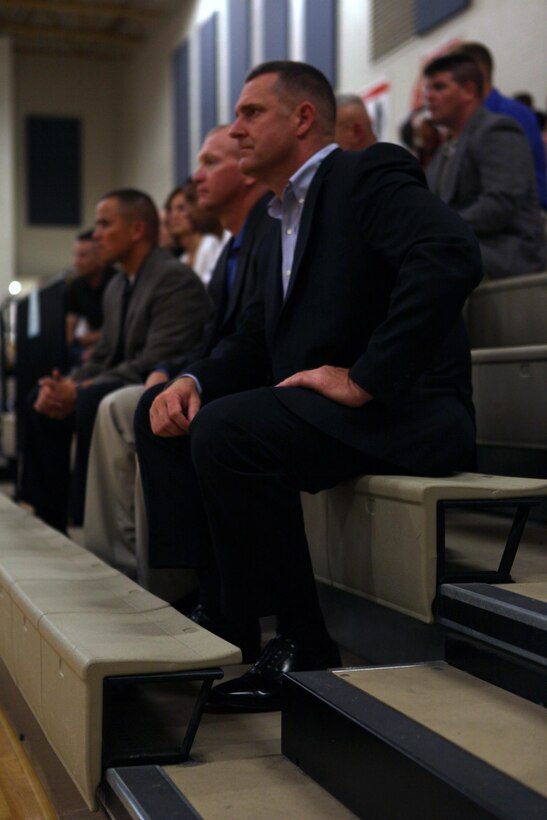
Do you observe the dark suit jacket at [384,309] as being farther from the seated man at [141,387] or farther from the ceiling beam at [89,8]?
the ceiling beam at [89,8]

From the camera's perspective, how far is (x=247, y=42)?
276 inches

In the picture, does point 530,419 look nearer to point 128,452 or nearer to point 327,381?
point 327,381

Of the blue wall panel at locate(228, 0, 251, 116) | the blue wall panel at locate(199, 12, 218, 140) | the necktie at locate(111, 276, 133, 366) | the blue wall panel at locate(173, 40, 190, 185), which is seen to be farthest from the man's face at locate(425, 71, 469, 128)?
the blue wall panel at locate(173, 40, 190, 185)

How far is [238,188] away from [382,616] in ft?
3.57

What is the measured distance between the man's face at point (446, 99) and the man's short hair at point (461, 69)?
15mm

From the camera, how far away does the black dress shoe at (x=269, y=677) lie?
1547 mm

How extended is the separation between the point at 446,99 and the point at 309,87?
1.27 m

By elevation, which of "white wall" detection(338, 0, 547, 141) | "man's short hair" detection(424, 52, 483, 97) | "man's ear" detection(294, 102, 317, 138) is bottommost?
"man's ear" detection(294, 102, 317, 138)

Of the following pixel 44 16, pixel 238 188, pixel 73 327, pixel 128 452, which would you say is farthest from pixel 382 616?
pixel 44 16

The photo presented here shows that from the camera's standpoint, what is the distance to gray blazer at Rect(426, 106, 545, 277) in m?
2.60

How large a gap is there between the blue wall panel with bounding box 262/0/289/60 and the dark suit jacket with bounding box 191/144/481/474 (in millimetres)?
4994

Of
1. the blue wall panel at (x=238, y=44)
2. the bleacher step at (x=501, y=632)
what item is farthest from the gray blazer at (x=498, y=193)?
the blue wall panel at (x=238, y=44)

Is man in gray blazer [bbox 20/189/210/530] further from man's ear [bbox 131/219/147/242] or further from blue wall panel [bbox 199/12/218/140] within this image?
blue wall panel [bbox 199/12/218/140]

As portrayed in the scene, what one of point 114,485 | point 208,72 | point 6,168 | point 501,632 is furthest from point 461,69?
point 6,168
